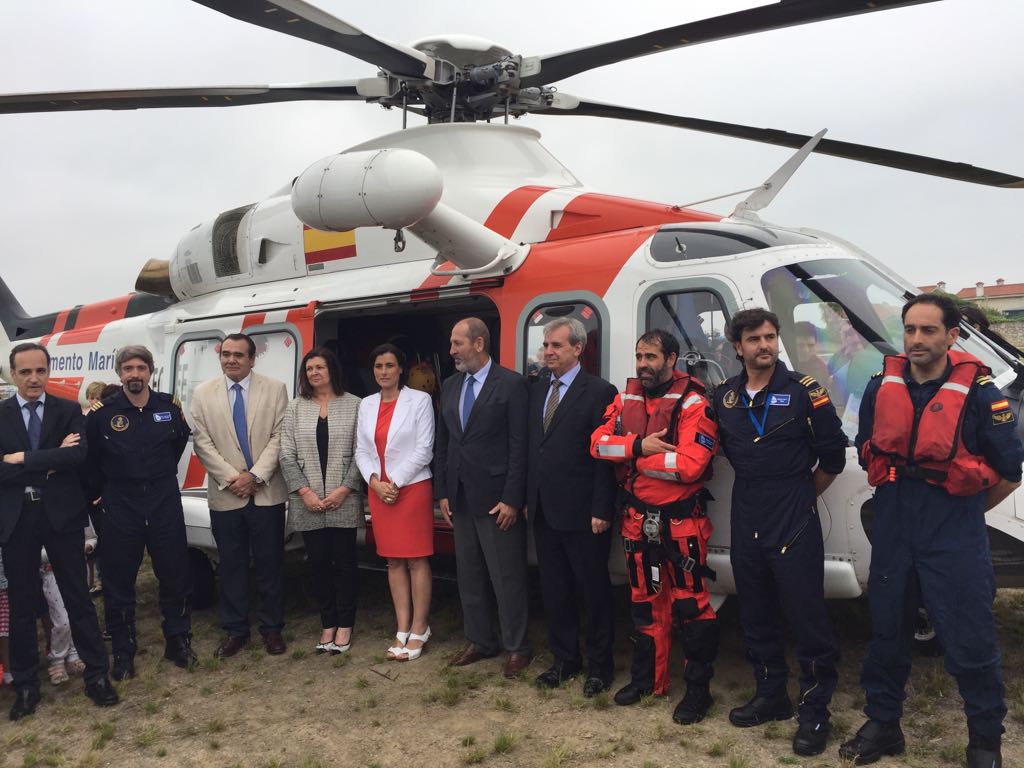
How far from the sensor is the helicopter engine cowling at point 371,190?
4016 mm

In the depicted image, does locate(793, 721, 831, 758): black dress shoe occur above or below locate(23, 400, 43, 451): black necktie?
below

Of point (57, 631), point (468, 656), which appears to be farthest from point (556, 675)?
point (57, 631)

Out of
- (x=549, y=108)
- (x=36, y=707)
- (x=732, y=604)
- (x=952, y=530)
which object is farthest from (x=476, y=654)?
(x=549, y=108)

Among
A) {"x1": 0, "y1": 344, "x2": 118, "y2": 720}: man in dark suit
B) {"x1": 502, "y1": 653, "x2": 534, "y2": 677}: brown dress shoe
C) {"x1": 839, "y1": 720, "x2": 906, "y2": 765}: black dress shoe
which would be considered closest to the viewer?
{"x1": 839, "y1": 720, "x2": 906, "y2": 765}: black dress shoe

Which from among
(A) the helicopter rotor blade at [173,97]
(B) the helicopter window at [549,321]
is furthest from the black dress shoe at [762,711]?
(A) the helicopter rotor blade at [173,97]

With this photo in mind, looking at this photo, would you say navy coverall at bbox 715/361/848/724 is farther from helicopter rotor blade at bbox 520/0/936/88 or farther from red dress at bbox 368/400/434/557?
red dress at bbox 368/400/434/557

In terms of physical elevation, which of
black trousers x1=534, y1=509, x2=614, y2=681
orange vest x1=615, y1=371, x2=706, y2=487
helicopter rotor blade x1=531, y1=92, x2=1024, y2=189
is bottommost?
black trousers x1=534, y1=509, x2=614, y2=681

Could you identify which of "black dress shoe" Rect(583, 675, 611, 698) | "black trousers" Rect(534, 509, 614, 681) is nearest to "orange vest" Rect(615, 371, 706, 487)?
"black trousers" Rect(534, 509, 614, 681)

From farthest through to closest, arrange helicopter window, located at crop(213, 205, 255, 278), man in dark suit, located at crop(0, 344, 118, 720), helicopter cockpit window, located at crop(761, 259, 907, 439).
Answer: helicopter window, located at crop(213, 205, 255, 278) < man in dark suit, located at crop(0, 344, 118, 720) < helicopter cockpit window, located at crop(761, 259, 907, 439)

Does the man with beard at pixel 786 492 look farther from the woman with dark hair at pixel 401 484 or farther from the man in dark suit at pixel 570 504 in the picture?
the woman with dark hair at pixel 401 484

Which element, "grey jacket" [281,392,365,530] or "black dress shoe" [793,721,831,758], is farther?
"grey jacket" [281,392,365,530]

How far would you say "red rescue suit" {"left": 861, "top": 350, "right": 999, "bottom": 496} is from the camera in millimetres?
2979

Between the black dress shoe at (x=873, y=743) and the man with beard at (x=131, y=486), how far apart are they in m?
3.46

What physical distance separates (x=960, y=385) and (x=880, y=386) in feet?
0.91
